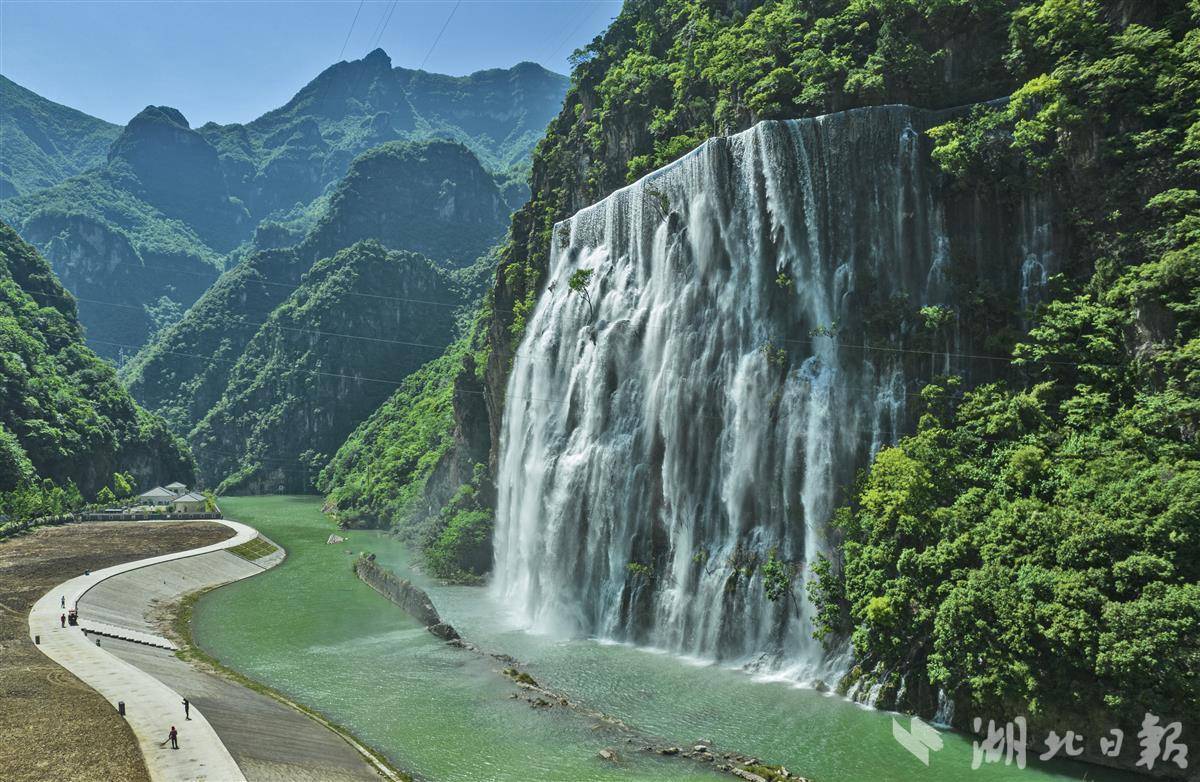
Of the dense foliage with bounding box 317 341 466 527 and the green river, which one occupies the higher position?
the dense foliage with bounding box 317 341 466 527

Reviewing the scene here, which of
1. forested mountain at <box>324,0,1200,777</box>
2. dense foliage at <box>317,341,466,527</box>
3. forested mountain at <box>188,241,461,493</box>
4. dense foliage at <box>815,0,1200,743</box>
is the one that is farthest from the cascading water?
forested mountain at <box>188,241,461,493</box>

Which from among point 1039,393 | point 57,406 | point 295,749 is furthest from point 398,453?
point 1039,393

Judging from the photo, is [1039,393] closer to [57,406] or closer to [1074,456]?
[1074,456]

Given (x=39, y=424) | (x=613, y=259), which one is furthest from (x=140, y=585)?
(x=39, y=424)

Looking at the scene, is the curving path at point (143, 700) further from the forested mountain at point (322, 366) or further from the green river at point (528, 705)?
the forested mountain at point (322, 366)

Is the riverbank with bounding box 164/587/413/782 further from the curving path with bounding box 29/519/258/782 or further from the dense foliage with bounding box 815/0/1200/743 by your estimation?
the dense foliage with bounding box 815/0/1200/743

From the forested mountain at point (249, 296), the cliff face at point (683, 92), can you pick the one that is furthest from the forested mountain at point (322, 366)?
the cliff face at point (683, 92)
